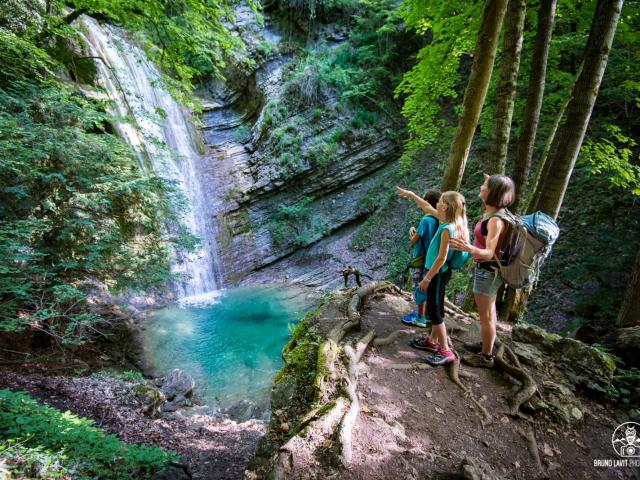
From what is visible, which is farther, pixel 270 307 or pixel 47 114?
pixel 270 307

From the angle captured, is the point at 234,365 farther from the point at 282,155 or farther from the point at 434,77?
the point at 282,155

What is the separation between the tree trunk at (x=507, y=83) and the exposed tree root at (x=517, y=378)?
8.84ft

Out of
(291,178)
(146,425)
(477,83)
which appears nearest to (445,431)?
(477,83)

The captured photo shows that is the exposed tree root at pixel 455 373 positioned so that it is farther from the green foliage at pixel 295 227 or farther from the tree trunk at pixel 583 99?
the green foliage at pixel 295 227

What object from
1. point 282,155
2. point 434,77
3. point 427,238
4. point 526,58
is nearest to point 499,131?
point 434,77

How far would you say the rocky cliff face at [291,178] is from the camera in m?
13.7

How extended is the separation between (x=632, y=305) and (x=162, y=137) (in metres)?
15.7

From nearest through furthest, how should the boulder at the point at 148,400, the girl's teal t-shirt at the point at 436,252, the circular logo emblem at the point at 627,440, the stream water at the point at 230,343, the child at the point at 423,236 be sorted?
1. the circular logo emblem at the point at 627,440
2. the girl's teal t-shirt at the point at 436,252
3. the child at the point at 423,236
4. the boulder at the point at 148,400
5. the stream water at the point at 230,343

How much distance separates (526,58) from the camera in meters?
7.86

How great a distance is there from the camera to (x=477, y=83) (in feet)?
13.2

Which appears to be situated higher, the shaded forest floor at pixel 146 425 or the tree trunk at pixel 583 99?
the tree trunk at pixel 583 99

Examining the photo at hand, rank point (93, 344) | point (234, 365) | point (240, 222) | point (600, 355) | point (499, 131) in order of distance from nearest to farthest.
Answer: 1. point (600, 355)
2. point (499, 131)
3. point (93, 344)
4. point (234, 365)
5. point (240, 222)

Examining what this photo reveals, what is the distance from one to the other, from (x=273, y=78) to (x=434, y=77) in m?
13.3

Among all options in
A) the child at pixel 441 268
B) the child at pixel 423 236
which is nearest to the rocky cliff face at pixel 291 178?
the child at pixel 423 236
